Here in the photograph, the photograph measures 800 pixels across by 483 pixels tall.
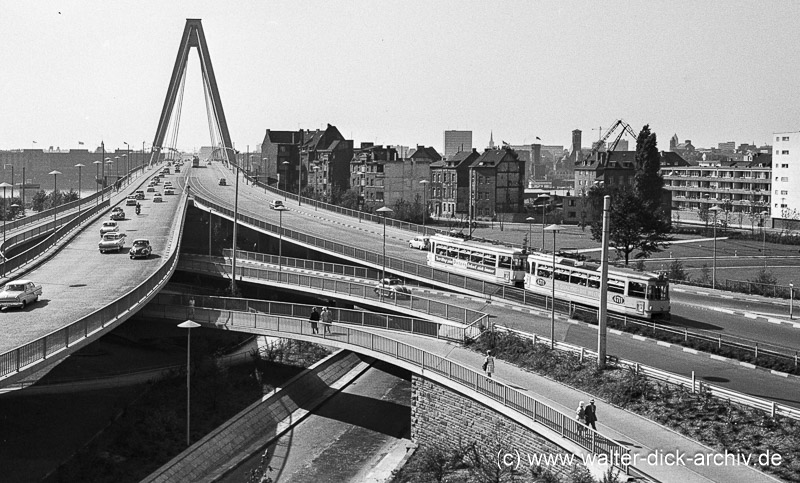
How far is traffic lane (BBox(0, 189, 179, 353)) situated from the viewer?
108 feet

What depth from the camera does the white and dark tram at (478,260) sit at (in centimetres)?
5181

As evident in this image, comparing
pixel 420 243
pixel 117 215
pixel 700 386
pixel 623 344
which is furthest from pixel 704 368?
pixel 117 215

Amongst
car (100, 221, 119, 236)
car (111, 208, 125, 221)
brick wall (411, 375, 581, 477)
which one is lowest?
brick wall (411, 375, 581, 477)

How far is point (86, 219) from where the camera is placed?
75.4 metres

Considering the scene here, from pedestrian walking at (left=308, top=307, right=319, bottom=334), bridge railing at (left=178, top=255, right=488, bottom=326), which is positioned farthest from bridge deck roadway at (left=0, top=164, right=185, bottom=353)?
pedestrian walking at (left=308, top=307, right=319, bottom=334)

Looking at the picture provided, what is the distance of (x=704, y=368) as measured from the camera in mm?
33125

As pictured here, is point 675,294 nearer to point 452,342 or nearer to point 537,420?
point 452,342

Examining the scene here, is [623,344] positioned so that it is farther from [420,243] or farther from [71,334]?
[420,243]

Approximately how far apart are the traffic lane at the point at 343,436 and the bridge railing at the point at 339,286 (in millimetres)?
3484

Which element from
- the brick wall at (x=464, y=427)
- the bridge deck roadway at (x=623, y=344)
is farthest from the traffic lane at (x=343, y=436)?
the bridge deck roadway at (x=623, y=344)

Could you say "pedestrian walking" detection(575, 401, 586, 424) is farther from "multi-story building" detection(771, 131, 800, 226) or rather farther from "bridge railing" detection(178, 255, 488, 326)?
"multi-story building" detection(771, 131, 800, 226)

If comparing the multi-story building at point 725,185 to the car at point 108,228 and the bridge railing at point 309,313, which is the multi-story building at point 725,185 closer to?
the car at point 108,228

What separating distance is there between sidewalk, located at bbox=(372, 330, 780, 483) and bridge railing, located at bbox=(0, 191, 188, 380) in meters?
13.3

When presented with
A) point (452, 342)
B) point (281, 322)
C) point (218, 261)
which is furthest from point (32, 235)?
point (452, 342)
